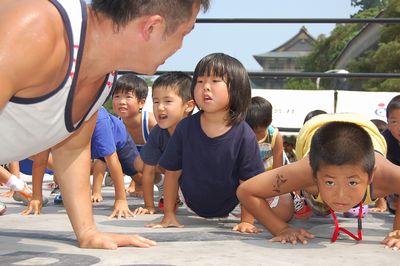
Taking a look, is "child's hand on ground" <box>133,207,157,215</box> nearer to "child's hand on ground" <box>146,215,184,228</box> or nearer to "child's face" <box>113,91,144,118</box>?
"child's hand on ground" <box>146,215,184,228</box>

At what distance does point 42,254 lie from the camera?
1626mm

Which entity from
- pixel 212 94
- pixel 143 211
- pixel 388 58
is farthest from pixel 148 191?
pixel 388 58

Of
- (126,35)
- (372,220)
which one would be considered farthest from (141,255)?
(372,220)

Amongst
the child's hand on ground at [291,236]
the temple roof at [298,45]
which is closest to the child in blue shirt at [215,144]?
the child's hand on ground at [291,236]

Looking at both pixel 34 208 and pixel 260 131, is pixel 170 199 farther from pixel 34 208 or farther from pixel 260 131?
pixel 260 131

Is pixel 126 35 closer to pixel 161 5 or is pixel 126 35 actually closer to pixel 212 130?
pixel 161 5

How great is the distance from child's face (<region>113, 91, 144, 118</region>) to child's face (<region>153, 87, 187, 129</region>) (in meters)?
0.80

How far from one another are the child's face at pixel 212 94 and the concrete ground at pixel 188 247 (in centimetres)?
46

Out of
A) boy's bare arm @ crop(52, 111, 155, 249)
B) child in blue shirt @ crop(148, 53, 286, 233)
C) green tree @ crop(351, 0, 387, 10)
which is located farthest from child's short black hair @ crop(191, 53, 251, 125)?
green tree @ crop(351, 0, 387, 10)

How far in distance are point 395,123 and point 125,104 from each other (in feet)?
5.32

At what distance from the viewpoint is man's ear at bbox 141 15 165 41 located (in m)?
1.53

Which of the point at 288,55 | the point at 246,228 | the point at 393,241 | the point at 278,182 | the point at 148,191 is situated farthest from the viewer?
the point at 288,55

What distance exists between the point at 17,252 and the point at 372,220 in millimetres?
1566

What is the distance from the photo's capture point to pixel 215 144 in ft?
7.80
